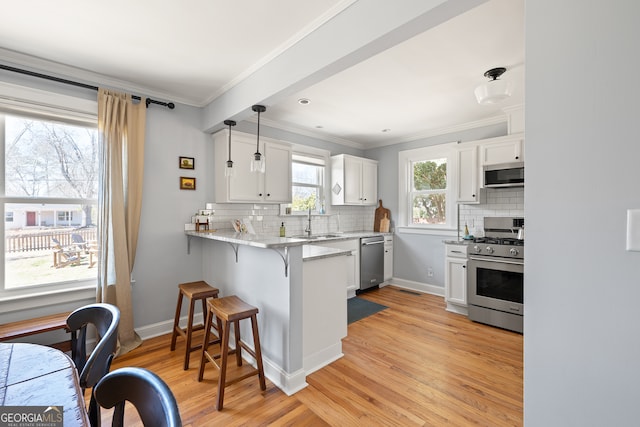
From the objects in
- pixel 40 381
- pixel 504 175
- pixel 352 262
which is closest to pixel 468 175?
pixel 504 175

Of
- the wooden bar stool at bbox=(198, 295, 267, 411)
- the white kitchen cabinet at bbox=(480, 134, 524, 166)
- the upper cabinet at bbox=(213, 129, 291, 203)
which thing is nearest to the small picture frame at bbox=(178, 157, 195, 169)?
the upper cabinet at bbox=(213, 129, 291, 203)

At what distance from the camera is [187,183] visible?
3.28m

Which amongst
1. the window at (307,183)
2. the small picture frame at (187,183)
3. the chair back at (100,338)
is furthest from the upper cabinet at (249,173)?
the chair back at (100,338)

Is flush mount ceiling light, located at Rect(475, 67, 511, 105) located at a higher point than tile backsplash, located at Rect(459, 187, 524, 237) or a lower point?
higher

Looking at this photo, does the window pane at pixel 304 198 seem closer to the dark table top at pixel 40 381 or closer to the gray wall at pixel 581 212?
the dark table top at pixel 40 381

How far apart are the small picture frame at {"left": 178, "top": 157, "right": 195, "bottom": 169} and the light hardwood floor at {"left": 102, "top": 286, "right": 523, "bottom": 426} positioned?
1842mm

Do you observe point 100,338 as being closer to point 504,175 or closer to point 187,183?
point 187,183

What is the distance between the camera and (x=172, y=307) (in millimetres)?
3209

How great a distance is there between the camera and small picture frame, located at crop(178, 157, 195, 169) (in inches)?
127

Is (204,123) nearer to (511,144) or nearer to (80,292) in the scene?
(80,292)

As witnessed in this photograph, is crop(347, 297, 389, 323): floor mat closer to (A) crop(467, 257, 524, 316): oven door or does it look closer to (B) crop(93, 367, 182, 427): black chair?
(A) crop(467, 257, 524, 316): oven door

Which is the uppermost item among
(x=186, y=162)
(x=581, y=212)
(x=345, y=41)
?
(x=345, y=41)

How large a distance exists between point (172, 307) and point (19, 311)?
1.20m

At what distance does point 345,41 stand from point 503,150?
2846 millimetres
